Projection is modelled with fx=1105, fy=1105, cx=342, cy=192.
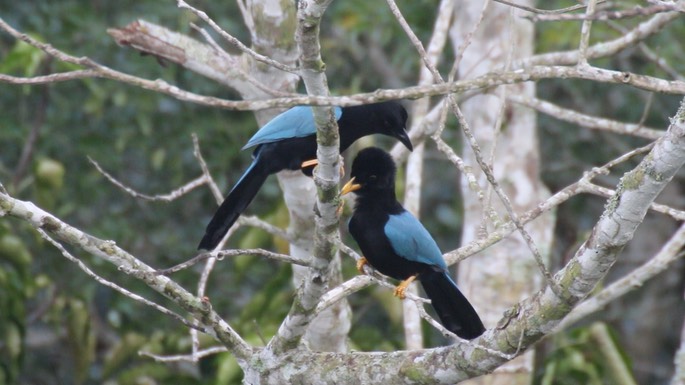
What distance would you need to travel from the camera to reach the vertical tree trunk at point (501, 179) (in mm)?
6758

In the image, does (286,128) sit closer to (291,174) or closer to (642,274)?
(291,174)

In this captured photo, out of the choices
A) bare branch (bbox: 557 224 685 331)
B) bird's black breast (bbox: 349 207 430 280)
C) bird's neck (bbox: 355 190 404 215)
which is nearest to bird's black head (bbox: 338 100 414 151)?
bird's neck (bbox: 355 190 404 215)

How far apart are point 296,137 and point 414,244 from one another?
96cm

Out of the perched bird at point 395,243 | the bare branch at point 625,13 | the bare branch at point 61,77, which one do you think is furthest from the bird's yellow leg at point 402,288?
the bare branch at point 61,77

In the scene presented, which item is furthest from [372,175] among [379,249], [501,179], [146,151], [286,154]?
[146,151]

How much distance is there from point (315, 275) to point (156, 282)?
505 mm

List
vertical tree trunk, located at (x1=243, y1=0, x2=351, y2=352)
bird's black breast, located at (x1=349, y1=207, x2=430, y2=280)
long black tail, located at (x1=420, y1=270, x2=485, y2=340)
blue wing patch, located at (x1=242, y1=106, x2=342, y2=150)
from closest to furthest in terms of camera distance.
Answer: long black tail, located at (x1=420, y1=270, x2=485, y2=340), bird's black breast, located at (x1=349, y1=207, x2=430, y2=280), blue wing patch, located at (x1=242, y1=106, x2=342, y2=150), vertical tree trunk, located at (x1=243, y1=0, x2=351, y2=352)

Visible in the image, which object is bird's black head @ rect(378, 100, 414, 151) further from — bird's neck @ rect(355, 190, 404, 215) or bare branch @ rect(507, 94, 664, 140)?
bare branch @ rect(507, 94, 664, 140)

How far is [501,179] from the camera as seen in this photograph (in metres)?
7.03

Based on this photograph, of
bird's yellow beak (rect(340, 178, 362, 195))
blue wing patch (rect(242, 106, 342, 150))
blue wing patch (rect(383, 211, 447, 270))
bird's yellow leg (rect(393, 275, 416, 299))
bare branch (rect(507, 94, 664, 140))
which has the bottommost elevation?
bird's yellow leg (rect(393, 275, 416, 299))

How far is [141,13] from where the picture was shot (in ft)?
27.3

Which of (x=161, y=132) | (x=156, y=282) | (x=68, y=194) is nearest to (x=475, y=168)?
(x=161, y=132)

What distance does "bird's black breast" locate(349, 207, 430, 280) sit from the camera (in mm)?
4289

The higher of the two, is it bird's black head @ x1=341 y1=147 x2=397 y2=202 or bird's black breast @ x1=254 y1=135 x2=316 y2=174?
bird's black breast @ x1=254 y1=135 x2=316 y2=174
